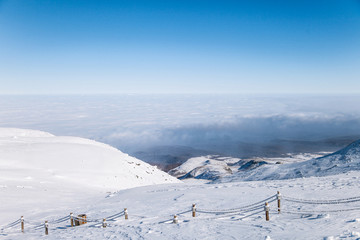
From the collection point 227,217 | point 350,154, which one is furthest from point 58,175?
Answer: point 350,154

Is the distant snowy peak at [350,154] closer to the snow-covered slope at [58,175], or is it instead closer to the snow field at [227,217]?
the snow field at [227,217]

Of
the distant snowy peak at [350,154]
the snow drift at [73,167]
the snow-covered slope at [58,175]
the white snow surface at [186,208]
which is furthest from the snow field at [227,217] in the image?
the snow drift at [73,167]

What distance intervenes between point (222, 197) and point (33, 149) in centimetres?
3293

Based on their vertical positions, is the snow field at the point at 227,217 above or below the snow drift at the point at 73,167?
above

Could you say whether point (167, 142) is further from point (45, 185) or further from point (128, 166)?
point (45, 185)

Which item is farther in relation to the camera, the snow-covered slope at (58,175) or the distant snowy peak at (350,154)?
the distant snowy peak at (350,154)

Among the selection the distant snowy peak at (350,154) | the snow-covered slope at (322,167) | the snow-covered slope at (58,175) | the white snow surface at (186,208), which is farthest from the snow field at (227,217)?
the distant snowy peak at (350,154)

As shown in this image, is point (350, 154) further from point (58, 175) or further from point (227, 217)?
point (58, 175)

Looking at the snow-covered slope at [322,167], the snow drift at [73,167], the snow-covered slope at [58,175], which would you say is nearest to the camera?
the snow-covered slope at [58,175]

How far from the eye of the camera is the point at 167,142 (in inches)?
7062

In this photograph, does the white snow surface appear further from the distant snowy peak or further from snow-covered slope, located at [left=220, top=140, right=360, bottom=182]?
snow-covered slope, located at [left=220, top=140, right=360, bottom=182]

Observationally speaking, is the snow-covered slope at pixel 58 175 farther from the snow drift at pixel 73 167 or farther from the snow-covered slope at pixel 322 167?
the snow-covered slope at pixel 322 167

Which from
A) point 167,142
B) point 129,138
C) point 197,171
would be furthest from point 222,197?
point 129,138

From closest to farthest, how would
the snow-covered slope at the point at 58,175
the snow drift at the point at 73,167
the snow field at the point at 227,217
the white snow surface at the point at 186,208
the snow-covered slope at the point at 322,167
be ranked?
the snow field at the point at 227,217 < the white snow surface at the point at 186,208 < the snow-covered slope at the point at 58,175 < the snow-covered slope at the point at 322,167 < the snow drift at the point at 73,167
